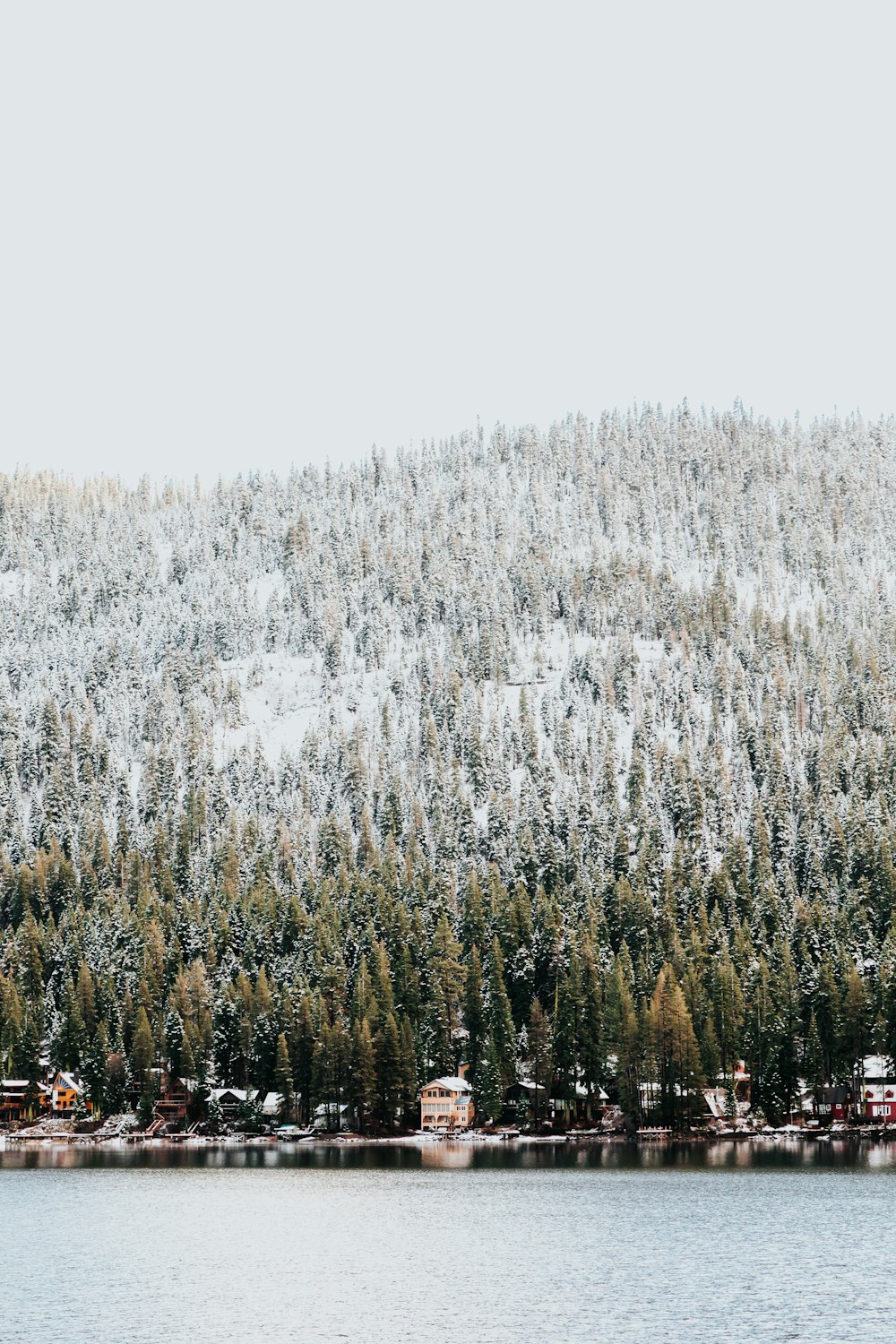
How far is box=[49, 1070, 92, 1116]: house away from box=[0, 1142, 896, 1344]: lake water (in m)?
37.9

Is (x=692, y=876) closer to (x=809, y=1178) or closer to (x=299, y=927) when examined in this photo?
(x=299, y=927)

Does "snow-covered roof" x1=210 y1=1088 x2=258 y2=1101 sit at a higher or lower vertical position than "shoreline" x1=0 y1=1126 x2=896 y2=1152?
higher

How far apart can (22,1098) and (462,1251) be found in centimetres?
9095

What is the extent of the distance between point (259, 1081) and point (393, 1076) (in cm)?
1546

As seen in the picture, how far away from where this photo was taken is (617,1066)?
135 m

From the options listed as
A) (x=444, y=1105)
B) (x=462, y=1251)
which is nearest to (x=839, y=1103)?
(x=444, y=1105)

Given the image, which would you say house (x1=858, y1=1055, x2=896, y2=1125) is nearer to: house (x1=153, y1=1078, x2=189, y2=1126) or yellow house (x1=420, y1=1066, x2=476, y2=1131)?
yellow house (x1=420, y1=1066, x2=476, y2=1131)

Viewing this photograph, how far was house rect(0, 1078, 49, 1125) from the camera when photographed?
153m

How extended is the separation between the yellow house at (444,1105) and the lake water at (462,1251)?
2339cm

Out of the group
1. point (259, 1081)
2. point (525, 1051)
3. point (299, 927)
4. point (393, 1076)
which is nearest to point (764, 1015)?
point (525, 1051)

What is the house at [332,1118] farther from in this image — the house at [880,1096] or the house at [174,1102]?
the house at [880,1096]

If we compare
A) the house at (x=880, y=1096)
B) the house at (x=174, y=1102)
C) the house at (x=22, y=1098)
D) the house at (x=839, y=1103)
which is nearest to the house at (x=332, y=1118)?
the house at (x=174, y=1102)

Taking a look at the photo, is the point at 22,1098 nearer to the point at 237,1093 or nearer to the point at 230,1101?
the point at 230,1101

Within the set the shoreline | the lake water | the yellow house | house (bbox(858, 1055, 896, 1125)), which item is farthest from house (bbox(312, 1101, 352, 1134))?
house (bbox(858, 1055, 896, 1125))
